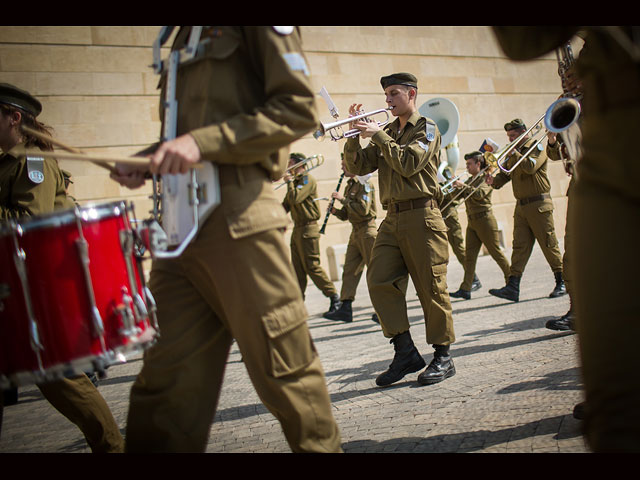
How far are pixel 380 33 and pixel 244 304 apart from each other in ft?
42.5

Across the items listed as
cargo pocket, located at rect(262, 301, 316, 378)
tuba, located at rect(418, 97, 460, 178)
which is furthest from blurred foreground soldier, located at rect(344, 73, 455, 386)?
tuba, located at rect(418, 97, 460, 178)

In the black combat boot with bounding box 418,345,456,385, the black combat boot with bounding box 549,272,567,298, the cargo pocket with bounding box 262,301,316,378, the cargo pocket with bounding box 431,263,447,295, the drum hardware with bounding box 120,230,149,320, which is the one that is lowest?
the black combat boot with bounding box 549,272,567,298

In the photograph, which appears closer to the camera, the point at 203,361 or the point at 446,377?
the point at 203,361

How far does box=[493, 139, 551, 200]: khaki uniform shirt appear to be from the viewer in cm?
719

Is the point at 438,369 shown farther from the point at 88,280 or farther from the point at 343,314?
the point at 343,314

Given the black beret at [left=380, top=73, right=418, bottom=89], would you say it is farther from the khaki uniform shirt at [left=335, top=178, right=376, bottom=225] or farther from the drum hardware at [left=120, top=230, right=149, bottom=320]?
the khaki uniform shirt at [left=335, top=178, right=376, bottom=225]

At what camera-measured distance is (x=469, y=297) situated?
26.2 ft

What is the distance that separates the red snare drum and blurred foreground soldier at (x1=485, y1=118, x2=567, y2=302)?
19.1 feet

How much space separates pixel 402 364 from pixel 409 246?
2.63 ft

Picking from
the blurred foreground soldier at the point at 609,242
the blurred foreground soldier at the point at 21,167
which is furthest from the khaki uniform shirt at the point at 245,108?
the blurred foreground soldier at the point at 21,167
